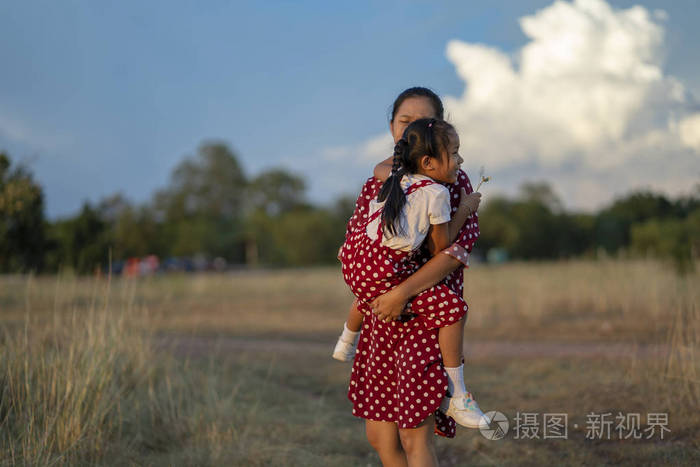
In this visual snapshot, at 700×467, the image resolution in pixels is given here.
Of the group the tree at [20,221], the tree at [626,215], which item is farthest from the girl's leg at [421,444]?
the tree at [626,215]

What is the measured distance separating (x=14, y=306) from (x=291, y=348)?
3688mm

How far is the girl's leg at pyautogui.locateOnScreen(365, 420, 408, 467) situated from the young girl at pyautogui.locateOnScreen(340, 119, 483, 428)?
10.1 inches

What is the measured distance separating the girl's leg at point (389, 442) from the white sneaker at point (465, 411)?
24 cm

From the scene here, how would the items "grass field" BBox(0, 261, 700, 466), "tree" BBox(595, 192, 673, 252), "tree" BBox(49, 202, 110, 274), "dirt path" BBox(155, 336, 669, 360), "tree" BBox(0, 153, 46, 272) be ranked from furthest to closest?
"tree" BBox(595, 192, 673, 252)
"dirt path" BBox(155, 336, 669, 360)
"tree" BBox(49, 202, 110, 274)
"tree" BBox(0, 153, 46, 272)
"grass field" BBox(0, 261, 700, 466)

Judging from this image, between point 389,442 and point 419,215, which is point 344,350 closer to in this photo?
point 389,442

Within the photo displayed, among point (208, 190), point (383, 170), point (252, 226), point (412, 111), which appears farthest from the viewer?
point (208, 190)

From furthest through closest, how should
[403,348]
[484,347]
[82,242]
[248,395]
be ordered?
[484,347]
[82,242]
[248,395]
[403,348]

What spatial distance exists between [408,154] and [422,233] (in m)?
0.31

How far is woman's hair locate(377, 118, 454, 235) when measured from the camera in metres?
2.07

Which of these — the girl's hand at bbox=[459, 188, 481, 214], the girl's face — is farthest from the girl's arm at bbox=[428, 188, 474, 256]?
the girl's face

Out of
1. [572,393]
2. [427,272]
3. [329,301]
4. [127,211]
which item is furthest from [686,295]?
[127,211]

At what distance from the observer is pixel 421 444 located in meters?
2.15

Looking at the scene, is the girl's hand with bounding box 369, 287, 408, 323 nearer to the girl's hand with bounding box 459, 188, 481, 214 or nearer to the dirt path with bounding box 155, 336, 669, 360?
the girl's hand with bounding box 459, 188, 481, 214

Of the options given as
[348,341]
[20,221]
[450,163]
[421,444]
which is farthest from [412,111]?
[20,221]
